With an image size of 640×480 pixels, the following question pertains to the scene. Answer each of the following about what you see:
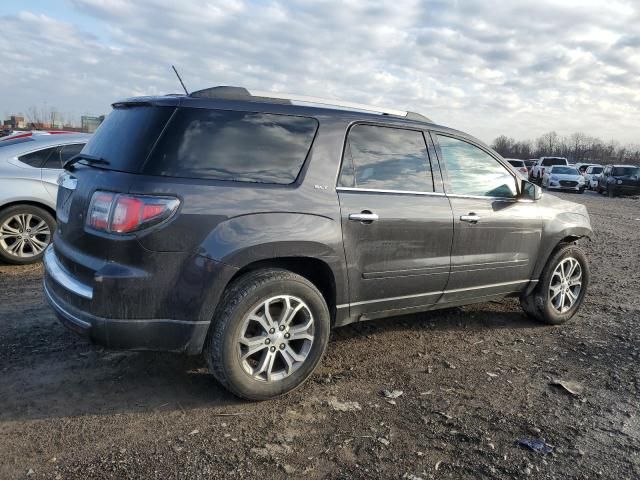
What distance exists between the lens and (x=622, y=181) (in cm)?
2670

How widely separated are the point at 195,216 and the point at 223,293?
51cm

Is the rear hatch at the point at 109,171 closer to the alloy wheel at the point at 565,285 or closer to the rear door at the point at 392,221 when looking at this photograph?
the rear door at the point at 392,221

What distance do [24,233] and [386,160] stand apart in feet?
15.4

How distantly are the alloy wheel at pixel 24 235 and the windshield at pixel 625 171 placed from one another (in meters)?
27.8

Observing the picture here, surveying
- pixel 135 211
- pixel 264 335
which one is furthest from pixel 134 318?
pixel 264 335

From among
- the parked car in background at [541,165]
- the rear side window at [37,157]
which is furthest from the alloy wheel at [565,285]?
the parked car in background at [541,165]

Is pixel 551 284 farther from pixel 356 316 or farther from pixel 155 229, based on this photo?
pixel 155 229

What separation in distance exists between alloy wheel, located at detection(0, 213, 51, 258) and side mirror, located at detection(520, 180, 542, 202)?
17.6 ft

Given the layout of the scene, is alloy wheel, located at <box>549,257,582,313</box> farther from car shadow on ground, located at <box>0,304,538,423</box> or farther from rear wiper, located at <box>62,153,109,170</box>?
rear wiper, located at <box>62,153,109,170</box>

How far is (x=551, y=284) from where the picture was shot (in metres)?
5.02

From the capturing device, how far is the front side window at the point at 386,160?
12.0ft

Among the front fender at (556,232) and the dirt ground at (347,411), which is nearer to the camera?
the dirt ground at (347,411)

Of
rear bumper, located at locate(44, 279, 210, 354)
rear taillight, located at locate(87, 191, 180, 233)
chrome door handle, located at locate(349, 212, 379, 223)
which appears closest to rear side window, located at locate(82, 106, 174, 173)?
rear taillight, located at locate(87, 191, 180, 233)

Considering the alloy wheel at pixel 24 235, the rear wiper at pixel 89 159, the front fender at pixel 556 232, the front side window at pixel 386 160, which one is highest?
the front side window at pixel 386 160
